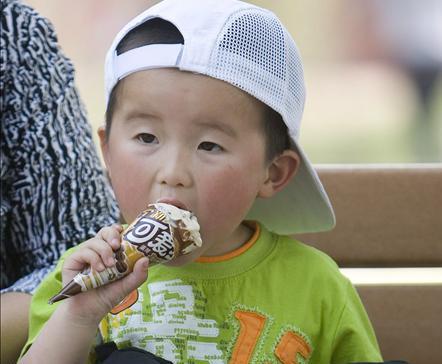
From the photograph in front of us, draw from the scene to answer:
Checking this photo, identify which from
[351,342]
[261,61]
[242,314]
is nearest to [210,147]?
[261,61]

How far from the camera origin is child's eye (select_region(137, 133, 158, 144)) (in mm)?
1344

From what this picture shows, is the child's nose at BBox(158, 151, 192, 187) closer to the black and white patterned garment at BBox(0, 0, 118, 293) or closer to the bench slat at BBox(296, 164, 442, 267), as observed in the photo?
the black and white patterned garment at BBox(0, 0, 118, 293)

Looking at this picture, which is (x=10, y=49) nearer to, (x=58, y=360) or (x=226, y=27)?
(x=226, y=27)

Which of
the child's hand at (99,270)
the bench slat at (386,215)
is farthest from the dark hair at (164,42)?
the bench slat at (386,215)

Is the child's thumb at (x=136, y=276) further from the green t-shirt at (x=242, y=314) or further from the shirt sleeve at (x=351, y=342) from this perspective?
the shirt sleeve at (x=351, y=342)

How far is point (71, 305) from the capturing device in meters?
1.32

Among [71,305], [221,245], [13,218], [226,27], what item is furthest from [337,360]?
[13,218]

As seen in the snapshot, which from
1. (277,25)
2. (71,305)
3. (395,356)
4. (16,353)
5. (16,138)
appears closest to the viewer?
(71,305)

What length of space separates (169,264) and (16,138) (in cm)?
59

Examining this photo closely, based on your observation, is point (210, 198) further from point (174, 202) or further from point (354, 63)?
point (354, 63)

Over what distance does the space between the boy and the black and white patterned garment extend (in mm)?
375

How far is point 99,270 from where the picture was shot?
49.7 inches

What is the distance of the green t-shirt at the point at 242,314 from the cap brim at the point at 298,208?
0.43ft

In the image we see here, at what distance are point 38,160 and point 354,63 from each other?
18.8 ft
